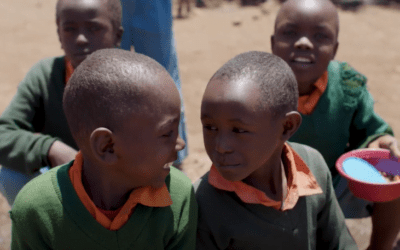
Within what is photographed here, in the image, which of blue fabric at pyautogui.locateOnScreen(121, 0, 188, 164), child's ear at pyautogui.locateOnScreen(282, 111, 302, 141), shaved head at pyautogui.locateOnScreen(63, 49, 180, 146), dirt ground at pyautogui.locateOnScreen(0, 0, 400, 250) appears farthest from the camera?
dirt ground at pyautogui.locateOnScreen(0, 0, 400, 250)

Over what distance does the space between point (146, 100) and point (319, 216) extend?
3.22 feet

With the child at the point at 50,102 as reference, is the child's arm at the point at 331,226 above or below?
below

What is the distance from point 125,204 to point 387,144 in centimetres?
140

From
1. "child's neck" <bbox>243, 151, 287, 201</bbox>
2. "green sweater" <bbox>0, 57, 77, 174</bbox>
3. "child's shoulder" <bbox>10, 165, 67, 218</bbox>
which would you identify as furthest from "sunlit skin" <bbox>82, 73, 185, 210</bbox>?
"green sweater" <bbox>0, 57, 77, 174</bbox>

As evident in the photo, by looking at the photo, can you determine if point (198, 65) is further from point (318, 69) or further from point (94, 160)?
point (94, 160)

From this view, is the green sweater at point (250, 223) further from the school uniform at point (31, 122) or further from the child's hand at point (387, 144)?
the school uniform at point (31, 122)

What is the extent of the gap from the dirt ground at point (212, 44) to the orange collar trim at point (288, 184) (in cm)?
178

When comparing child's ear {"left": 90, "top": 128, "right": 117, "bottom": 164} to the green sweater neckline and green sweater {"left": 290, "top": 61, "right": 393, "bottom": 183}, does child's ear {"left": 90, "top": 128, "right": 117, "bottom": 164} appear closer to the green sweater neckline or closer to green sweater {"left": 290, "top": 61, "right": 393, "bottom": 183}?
the green sweater neckline

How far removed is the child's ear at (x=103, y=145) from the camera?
4.93 feet

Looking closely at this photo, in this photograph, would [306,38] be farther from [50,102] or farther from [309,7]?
[50,102]

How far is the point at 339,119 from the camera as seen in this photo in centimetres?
246

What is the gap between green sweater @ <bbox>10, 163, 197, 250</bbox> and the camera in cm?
161

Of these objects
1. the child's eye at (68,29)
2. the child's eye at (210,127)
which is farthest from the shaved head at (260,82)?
the child's eye at (68,29)

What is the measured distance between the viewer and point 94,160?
1.64 metres
